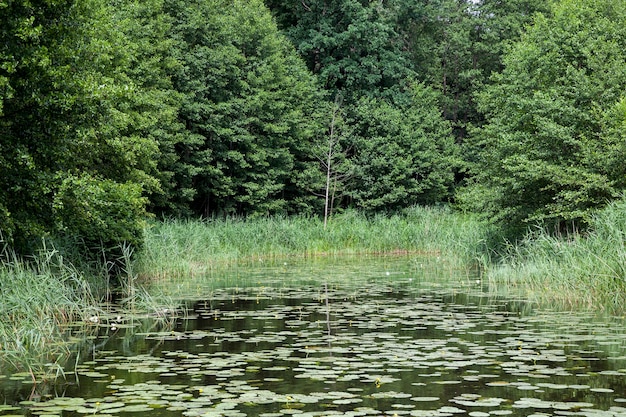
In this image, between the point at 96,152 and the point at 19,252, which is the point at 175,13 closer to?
the point at 96,152

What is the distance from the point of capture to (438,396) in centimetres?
734

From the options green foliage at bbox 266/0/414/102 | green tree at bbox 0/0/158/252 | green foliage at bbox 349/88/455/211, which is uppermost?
green foliage at bbox 266/0/414/102

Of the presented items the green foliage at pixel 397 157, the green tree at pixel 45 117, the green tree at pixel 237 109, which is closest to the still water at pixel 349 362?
the green tree at pixel 45 117

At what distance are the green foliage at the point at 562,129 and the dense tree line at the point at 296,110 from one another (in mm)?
68

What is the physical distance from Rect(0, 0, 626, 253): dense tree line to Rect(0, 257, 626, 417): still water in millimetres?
3426

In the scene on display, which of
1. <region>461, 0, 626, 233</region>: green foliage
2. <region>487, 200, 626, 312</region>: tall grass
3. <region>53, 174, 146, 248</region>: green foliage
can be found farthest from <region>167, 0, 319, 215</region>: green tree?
<region>487, 200, 626, 312</region>: tall grass

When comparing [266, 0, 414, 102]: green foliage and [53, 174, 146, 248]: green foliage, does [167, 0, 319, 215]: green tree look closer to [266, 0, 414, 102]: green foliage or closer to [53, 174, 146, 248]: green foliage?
[266, 0, 414, 102]: green foliage

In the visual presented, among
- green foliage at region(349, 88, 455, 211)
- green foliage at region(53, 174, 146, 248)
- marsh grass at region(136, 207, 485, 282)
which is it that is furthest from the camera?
green foliage at region(349, 88, 455, 211)

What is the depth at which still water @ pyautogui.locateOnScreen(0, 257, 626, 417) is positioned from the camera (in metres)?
7.04

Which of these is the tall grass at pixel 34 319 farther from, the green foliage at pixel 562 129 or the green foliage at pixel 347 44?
the green foliage at pixel 347 44

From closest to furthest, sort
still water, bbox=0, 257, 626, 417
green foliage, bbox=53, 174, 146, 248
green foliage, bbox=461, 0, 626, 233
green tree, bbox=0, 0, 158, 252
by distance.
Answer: still water, bbox=0, 257, 626, 417, green tree, bbox=0, 0, 158, 252, green foliage, bbox=53, 174, 146, 248, green foliage, bbox=461, 0, 626, 233

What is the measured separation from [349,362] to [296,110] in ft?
102

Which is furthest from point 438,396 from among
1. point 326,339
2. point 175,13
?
point 175,13

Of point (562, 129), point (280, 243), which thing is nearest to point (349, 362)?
point (562, 129)
